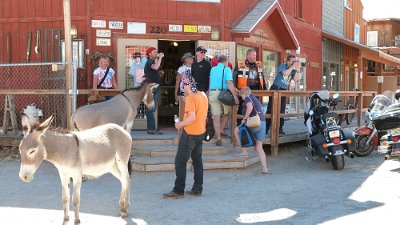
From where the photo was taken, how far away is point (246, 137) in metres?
9.12

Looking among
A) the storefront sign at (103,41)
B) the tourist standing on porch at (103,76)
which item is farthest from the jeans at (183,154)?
the storefront sign at (103,41)

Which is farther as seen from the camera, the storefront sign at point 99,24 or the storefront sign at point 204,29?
the storefront sign at point 204,29

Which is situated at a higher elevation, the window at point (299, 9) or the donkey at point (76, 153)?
the window at point (299, 9)

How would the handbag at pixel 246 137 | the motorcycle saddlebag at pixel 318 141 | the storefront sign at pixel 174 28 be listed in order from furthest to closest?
the storefront sign at pixel 174 28
the motorcycle saddlebag at pixel 318 141
the handbag at pixel 246 137

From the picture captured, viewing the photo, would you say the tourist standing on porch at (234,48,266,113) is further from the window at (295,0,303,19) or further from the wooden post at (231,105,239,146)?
the window at (295,0,303,19)

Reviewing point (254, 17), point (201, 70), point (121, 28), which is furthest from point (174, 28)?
point (201, 70)

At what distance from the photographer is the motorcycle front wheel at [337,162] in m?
9.60

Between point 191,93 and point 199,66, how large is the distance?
8.72 feet

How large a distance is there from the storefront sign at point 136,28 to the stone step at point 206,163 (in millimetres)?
3617

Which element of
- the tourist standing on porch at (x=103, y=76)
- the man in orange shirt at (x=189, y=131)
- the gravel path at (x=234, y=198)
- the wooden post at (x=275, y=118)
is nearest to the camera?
the gravel path at (x=234, y=198)

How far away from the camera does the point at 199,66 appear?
9766 millimetres

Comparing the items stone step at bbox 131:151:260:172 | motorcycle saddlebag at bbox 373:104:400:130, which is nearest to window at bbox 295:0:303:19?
motorcycle saddlebag at bbox 373:104:400:130

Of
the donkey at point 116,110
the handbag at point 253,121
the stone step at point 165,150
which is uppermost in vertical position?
the donkey at point 116,110

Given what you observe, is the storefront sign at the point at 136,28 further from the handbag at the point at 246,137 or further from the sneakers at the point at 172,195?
the sneakers at the point at 172,195
